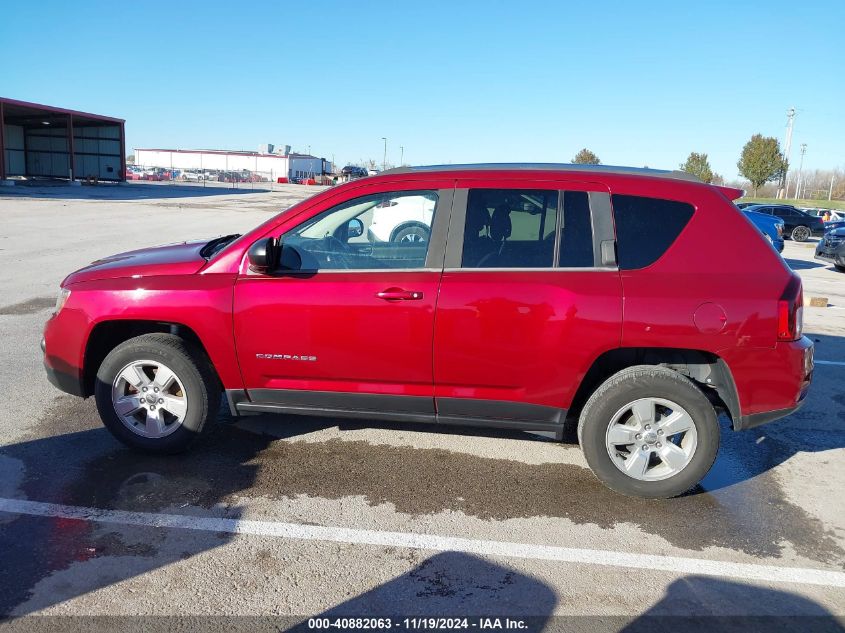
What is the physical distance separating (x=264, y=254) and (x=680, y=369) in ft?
8.39

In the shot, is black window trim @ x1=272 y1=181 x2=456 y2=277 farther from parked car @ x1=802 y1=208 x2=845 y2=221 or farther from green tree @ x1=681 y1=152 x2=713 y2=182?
green tree @ x1=681 y1=152 x2=713 y2=182

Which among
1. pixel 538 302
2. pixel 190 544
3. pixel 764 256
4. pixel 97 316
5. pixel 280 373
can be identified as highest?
pixel 764 256

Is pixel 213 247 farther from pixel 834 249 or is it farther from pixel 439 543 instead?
pixel 834 249

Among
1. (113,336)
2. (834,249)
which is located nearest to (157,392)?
(113,336)

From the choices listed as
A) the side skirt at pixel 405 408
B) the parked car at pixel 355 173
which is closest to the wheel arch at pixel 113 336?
the side skirt at pixel 405 408

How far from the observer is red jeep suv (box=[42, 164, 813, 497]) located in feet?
12.3

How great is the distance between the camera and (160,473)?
13.5ft

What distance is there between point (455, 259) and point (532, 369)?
0.78m

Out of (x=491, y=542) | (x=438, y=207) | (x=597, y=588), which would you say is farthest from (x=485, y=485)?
(x=438, y=207)

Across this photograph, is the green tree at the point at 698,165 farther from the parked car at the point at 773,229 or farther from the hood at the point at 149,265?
the hood at the point at 149,265

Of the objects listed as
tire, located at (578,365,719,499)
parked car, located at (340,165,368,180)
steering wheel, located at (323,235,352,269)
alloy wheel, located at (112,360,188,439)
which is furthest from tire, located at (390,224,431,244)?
alloy wheel, located at (112,360,188,439)

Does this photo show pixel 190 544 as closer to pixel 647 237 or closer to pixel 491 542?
pixel 491 542

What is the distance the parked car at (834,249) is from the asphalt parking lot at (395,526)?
13.7m

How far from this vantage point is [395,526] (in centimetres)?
358
